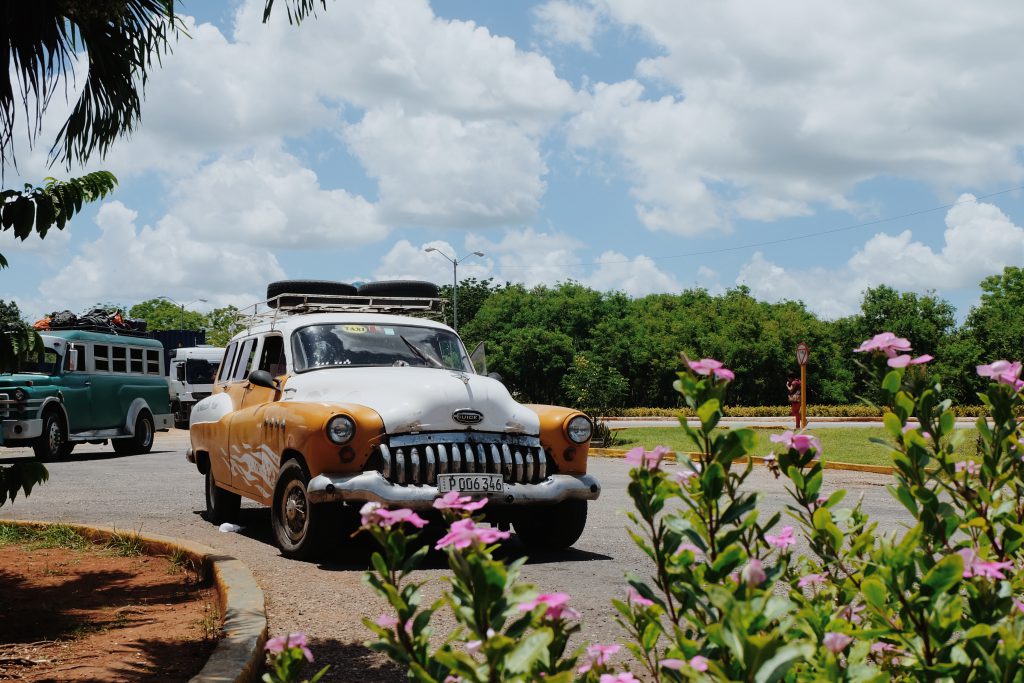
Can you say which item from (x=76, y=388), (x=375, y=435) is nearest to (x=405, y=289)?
(x=375, y=435)

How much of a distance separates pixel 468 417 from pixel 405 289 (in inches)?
136

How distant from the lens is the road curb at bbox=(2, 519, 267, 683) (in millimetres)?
4168

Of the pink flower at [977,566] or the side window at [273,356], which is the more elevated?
the side window at [273,356]

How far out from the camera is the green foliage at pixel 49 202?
434cm

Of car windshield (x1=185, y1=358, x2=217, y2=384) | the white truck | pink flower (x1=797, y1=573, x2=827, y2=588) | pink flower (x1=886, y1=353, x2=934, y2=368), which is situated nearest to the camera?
pink flower (x1=886, y1=353, x2=934, y2=368)

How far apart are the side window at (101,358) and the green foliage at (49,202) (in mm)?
16351

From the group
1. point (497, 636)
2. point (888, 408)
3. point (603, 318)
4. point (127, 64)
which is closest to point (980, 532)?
point (888, 408)

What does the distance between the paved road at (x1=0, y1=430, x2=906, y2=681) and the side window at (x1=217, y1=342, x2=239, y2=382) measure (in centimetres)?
136

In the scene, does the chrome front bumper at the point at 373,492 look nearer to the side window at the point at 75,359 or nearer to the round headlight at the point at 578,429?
the round headlight at the point at 578,429

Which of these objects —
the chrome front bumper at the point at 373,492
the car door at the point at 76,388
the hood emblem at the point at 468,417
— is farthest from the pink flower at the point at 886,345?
the car door at the point at 76,388

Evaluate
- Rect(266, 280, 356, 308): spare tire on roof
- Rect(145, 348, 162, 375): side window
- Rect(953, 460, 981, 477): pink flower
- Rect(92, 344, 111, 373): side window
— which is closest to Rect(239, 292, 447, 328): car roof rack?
Rect(266, 280, 356, 308): spare tire on roof

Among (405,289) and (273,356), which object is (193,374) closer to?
(405,289)

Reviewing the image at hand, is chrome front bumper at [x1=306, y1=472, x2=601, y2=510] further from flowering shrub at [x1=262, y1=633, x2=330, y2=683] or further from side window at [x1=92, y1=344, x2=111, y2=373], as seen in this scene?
side window at [x1=92, y1=344, x2=111, y2=373]

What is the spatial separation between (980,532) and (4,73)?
476 centimetres
